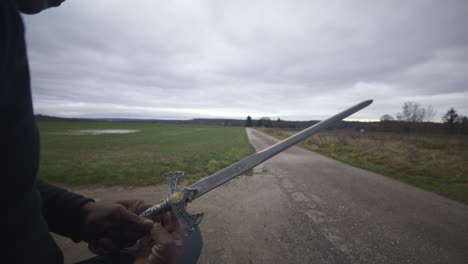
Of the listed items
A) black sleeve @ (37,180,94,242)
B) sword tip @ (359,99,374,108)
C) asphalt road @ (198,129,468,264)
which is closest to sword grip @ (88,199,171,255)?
black sleeve @ (37,180,94,242)

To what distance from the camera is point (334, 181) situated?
747 centimetres

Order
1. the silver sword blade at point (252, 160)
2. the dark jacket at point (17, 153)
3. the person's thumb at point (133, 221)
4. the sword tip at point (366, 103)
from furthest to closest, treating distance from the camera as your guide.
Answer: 1. the sword tip at point (366, 103)
2. the silver sword blade at point (252, 160)
3. the person's thumb at point (133, 221)
4. the dark jacket at point (17, 153)

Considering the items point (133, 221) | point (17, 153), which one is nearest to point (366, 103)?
point (133, 221)

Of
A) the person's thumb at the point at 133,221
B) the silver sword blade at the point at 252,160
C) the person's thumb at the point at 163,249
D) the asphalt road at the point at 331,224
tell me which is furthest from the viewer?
the asphalt road at the point at 331,224

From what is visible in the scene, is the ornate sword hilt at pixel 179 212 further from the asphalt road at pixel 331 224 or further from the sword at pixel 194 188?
the asphalt road at pixel 331 224

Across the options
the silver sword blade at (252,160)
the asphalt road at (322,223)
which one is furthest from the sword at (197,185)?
the asphalt road at (322,223)

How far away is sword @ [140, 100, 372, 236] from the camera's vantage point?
1.27 m

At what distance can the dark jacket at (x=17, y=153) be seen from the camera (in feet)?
2.08

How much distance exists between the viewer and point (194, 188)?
1.36 m

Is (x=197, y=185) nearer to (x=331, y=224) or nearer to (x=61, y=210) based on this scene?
(x=61, y=210)

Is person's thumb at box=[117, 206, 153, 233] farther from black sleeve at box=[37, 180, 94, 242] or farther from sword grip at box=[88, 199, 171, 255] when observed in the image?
black sleeve at box=[37, 180, 94, 242]

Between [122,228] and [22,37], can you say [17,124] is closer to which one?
[22,37]

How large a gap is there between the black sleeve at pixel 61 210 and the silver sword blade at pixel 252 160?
771mm

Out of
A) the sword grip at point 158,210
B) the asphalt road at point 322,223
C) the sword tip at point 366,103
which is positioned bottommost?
the asphalt road at point 322,223
